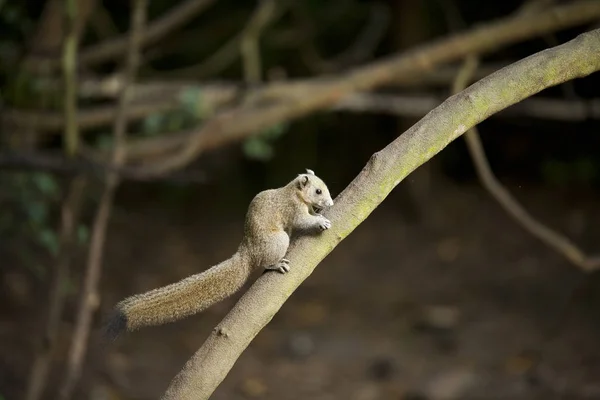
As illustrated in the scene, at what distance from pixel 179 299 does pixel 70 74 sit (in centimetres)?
268

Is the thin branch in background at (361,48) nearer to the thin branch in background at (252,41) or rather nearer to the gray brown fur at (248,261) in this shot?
the thin branch in background at (252,41)

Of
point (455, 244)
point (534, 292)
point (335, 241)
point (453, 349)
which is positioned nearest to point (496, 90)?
point (335, 241)

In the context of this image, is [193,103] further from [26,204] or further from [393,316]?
[393,316]

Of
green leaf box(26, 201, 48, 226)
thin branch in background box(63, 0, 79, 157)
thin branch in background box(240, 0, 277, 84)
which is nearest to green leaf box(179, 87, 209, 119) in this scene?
thin branch in background box(240, 0, 277, 84)

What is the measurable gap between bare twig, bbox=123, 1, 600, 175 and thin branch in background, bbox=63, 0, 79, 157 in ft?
1.35

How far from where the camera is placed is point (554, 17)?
4387 mm

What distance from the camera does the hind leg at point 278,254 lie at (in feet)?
5.00

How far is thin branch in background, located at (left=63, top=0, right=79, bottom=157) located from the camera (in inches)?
153

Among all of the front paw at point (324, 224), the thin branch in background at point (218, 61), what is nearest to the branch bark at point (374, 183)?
the front paw at point (324, 224)

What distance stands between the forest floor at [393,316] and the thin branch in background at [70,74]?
3.34 ft

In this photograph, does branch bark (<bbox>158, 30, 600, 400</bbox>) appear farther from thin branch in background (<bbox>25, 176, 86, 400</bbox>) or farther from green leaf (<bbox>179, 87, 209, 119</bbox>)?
green leaf (<bbox>179, 87, 209, 119</bbox>)

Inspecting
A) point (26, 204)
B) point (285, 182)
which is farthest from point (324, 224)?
point (285, 182)

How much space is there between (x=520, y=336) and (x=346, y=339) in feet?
3.82

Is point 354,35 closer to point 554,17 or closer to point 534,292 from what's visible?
point 534,292
